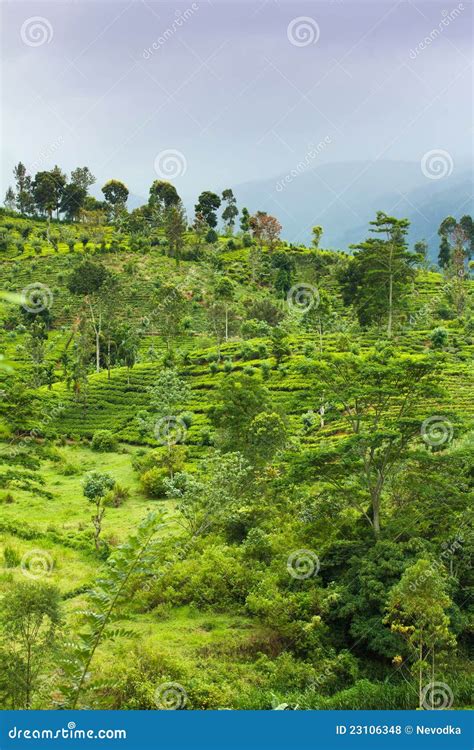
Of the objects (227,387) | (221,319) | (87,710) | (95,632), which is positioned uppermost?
(221,319)

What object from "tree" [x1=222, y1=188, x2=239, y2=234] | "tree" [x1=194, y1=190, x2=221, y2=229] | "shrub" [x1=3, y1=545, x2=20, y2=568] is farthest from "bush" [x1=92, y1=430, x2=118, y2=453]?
"tree" [x1=222, y1=188, x2=239, y2=234]

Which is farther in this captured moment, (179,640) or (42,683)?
(179,640)

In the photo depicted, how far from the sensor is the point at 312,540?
19.9 m

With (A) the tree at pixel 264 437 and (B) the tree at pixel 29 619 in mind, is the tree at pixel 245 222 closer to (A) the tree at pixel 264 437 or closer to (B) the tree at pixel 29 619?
(A) the tree at pixel 264 437

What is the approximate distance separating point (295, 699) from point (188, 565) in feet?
22.2

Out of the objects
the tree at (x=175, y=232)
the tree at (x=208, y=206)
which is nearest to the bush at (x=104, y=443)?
the tree at (x=175, y=232)

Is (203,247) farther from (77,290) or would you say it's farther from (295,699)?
(295,699)

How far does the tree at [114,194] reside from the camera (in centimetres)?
10719

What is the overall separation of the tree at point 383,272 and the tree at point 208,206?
47.6 m

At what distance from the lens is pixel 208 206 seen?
99.7 m

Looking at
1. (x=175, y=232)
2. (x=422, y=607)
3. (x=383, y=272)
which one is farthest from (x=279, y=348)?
(x=175, y=232)

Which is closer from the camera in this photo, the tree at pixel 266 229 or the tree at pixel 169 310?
the tree at pixel 169 310

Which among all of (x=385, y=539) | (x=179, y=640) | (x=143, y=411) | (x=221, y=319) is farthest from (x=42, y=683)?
(x=221, y=319)

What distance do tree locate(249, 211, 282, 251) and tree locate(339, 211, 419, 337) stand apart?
40.0m
